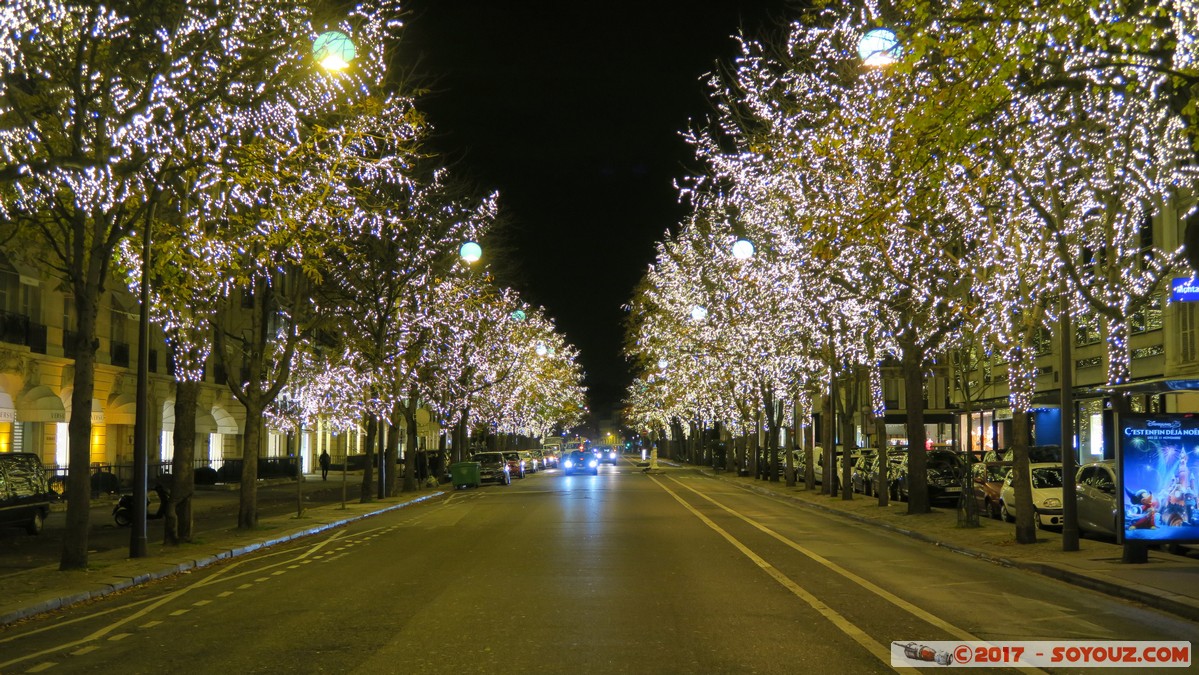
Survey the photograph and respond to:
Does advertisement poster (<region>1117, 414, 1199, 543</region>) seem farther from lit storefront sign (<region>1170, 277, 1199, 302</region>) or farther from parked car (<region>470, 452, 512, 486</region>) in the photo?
parked car (<region>470, 452, 512, 486</region>)

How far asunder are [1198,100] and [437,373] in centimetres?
4154

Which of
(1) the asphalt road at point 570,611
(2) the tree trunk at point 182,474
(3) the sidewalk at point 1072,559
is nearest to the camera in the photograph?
(1) the asphalt road at point 570,611

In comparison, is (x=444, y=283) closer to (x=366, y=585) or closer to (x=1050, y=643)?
(x=366, y=585)

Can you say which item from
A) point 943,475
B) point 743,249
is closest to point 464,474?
point 743,249

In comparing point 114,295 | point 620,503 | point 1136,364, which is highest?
point 114,295

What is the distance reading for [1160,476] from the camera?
1589cm

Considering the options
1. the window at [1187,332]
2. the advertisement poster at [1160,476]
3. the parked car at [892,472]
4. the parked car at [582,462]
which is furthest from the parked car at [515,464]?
the advertisement poster at [1160,476]

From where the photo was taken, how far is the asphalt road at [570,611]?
9.88 m

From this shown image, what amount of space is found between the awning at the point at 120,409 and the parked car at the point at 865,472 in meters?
26.4

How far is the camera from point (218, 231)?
19594mm

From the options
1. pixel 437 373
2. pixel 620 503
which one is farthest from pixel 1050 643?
pixel 437 373

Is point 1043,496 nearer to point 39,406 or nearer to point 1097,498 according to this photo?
point 1097,498

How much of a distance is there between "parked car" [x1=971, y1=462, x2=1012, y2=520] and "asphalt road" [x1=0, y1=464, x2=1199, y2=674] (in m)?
7.78

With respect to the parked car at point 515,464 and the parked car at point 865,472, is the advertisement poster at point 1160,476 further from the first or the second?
the parked car at point 515,464
